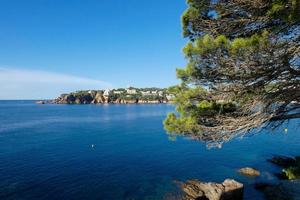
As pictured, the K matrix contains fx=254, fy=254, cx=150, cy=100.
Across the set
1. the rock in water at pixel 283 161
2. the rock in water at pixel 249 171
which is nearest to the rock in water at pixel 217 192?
the rock in water at pixel 249 171

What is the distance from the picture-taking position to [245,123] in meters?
10.2

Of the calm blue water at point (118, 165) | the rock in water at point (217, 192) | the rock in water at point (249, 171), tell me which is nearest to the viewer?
the rock in water at point (217, 192)

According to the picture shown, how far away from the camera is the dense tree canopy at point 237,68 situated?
8359mm

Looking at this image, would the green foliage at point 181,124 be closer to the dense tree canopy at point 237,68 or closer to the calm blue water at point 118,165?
the dense tree canopy at point 237,68

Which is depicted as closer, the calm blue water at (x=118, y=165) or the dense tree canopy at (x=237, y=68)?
the dense tree canopy at (x=237, y=68)

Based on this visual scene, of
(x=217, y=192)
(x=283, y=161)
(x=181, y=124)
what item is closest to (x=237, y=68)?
(x=181, y=124)

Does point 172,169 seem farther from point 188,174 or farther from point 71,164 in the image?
point 71,164

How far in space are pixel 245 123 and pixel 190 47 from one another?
3.90 meters

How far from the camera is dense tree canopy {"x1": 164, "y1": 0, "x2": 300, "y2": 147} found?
329 inches

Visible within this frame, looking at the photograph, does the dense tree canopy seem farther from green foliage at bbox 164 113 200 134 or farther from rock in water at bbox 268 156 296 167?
rock in water at bbox 268 156 296 167

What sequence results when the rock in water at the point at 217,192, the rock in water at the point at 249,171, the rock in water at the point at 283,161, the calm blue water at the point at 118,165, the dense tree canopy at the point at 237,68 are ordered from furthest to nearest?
the rock in water at the point at 283,161 → the rock in water at the point at 249,171 → the calm blue water at the point at 118,165 → the rock in water at the point at 217,192 → the dense tree canopy at the point at 237,68

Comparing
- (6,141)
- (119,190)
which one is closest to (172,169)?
(119,190)

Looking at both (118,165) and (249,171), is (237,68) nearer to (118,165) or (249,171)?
(249,171)

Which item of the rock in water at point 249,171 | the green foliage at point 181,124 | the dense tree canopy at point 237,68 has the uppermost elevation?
the dense tree canopy at point 237,68
